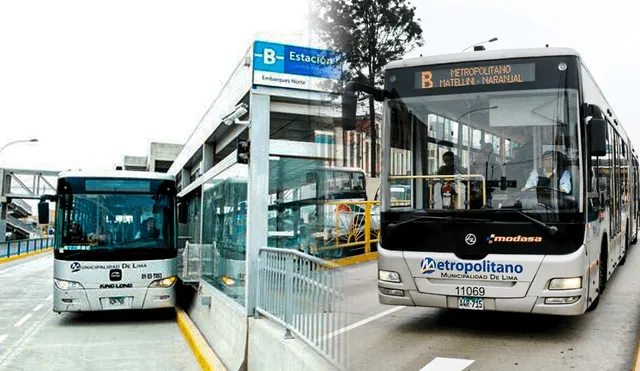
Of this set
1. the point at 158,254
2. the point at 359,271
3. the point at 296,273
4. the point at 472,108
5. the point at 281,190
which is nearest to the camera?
the point at 296,273

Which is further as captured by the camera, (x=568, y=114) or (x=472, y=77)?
(x=472, y=77)

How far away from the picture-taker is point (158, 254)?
11742 mm

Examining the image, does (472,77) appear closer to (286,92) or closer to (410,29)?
(410,29)

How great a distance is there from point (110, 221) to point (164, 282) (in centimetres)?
149

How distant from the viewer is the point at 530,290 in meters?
6.77

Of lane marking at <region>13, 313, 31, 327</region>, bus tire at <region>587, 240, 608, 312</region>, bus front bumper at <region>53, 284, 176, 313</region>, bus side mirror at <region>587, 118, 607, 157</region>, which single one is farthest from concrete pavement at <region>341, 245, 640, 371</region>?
lane marking at <region>13, 313, 31, 327</region>

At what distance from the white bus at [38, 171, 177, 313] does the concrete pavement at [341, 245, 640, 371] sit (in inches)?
157

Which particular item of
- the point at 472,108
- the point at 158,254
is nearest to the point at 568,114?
the point at 472,108

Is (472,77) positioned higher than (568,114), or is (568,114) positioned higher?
(472,77)

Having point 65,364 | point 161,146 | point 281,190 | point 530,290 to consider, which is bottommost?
point 65,364

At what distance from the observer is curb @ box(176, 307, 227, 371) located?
736cm

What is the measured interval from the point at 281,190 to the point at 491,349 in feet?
9.28

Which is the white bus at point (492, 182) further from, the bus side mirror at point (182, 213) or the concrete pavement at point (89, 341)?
the bus side mirror at point (182, 213)

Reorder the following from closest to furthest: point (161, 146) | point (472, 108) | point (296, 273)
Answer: point (296, 273) → point (472, 108) → point (161, 146)
